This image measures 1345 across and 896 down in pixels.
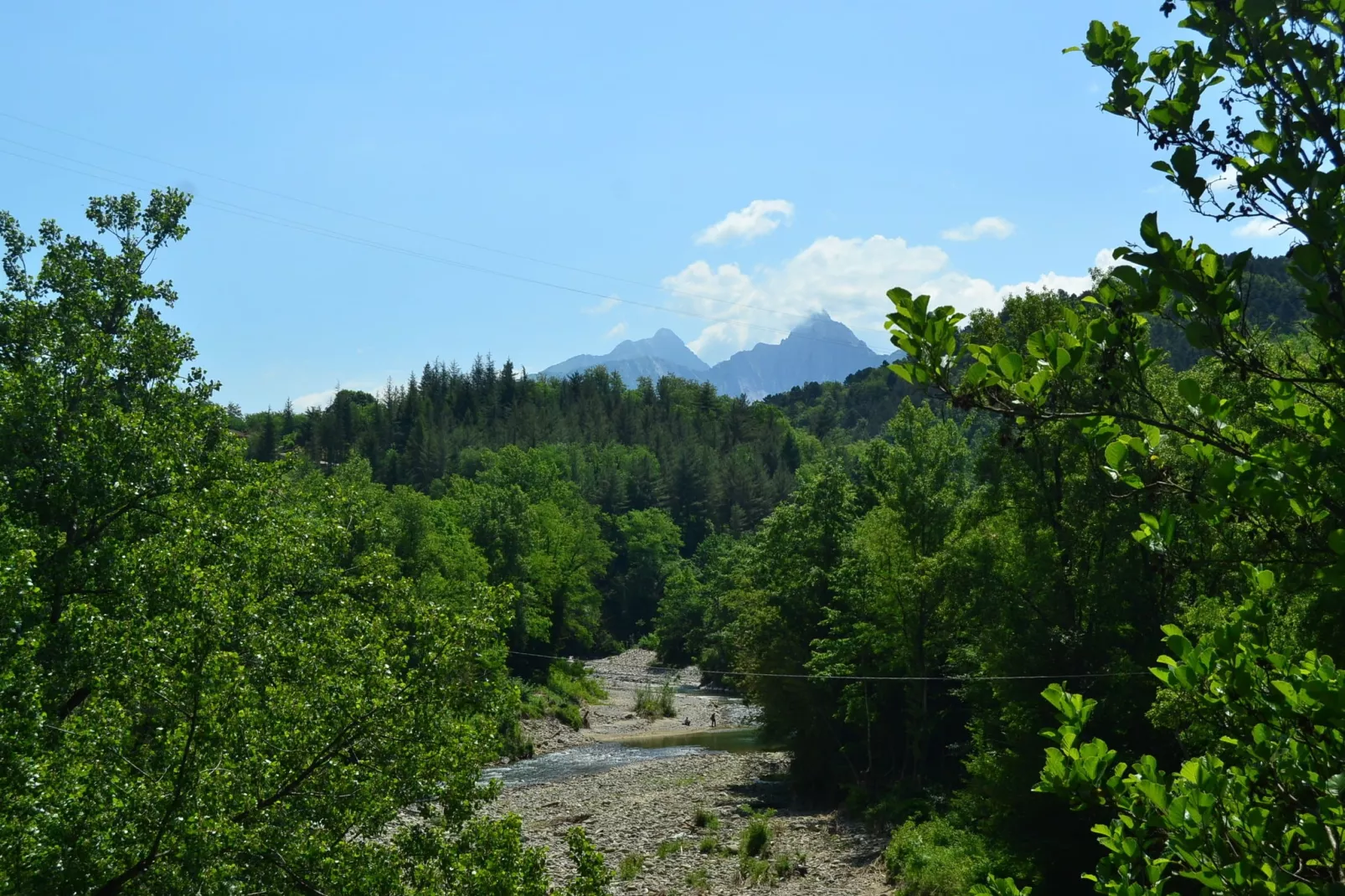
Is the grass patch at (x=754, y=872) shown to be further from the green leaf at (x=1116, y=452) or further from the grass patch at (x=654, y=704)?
the grass patch at (x=654, y=704)

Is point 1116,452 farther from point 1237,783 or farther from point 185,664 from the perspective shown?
point 185,664

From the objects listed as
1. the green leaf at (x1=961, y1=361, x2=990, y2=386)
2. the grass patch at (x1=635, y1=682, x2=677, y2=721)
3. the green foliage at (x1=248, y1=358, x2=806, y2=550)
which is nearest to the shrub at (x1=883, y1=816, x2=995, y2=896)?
the green leaf at (x1=961, y1=361, x2=990, y2=386)

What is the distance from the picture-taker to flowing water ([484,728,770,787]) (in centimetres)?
4069

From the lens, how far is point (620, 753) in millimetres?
45719

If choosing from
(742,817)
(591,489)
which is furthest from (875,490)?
(591,489)

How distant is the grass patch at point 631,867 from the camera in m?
25.0

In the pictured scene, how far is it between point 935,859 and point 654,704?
36.8 meters

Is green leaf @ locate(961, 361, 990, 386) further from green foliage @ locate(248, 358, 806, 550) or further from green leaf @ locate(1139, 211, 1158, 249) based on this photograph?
green foliage @ locate(248, 358, 806, 550)

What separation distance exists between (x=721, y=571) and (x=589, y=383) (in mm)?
91973

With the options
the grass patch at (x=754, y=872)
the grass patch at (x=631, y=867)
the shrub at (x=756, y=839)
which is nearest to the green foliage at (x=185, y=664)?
the grass patch at (x=631, y=867)

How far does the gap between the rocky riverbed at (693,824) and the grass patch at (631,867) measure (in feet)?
0.26

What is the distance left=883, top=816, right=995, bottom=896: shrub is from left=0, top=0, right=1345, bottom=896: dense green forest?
16 centimetres

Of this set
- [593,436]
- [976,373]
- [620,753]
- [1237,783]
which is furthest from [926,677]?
[593,436]

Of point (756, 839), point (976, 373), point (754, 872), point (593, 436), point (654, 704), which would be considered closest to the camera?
point (976, 373)
